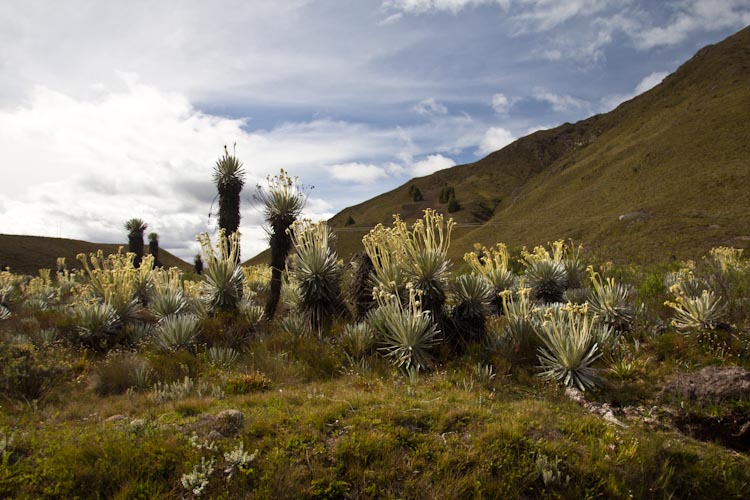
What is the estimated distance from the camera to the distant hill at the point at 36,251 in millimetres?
39812

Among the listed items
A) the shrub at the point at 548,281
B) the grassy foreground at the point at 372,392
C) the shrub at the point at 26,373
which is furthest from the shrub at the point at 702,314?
the shrub at the point at 26,373

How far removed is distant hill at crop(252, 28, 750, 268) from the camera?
32.2m

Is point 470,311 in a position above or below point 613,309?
above

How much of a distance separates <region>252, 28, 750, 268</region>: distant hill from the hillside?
13 centimetres

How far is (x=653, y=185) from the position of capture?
42.7m

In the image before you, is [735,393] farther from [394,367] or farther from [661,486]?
[394,367]

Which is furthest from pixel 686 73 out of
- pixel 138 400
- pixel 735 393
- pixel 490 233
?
pixel 138 400

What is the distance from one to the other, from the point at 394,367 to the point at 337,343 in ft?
3.82

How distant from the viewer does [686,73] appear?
2763 inches

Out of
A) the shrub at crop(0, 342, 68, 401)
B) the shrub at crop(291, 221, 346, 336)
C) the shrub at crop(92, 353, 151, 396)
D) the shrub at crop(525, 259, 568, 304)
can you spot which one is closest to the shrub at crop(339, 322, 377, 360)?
the shrub at crop(291, 221, 346, 336)

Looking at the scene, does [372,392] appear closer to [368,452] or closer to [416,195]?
[368,452]

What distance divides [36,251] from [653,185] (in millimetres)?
63829

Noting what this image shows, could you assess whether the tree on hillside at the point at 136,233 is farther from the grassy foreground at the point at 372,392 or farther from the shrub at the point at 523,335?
the shrub at the point at 523,335

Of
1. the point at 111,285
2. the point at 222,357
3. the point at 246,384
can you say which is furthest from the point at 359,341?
the point at 111,285
